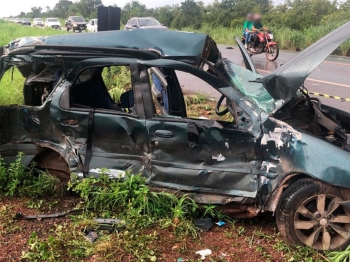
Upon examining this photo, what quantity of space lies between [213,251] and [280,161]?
37.9 inches

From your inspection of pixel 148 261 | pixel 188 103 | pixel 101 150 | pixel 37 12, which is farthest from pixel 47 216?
pixel 37 12

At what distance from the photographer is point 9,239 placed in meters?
3.48

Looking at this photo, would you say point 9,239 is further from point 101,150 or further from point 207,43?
point 207,43

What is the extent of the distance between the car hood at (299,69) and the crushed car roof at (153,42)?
30.4 inches

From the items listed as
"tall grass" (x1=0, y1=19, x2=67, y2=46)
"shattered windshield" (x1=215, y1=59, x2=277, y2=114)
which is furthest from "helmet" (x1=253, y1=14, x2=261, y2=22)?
"tall grass" (x1=0, y1=19, x2=67, y2=46)

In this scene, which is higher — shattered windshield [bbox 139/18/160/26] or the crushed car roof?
shattered windshield [bbox 139/18/160/26]

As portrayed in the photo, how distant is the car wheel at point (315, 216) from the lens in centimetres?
327

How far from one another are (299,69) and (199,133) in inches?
40.3

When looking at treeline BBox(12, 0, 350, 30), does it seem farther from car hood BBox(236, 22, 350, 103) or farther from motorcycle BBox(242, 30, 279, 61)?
car hood BBox(236, 22, 350, 103)

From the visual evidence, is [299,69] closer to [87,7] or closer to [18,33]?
[18,33]

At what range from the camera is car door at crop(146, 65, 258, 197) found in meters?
3.49

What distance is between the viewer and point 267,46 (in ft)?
50.3

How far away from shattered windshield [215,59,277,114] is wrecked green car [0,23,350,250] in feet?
0.06

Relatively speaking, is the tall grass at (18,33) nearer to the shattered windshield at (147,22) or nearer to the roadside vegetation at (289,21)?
the roadside vegetation at (289,21)
